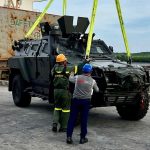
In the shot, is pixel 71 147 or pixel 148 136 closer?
pixel 71 147

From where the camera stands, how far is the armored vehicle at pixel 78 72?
950 cm

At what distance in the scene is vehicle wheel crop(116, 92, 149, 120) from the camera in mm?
10047

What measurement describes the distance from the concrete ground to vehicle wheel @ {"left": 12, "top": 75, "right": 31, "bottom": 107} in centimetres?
37

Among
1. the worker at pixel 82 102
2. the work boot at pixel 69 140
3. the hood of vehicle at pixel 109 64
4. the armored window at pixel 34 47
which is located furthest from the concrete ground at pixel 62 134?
the armored window at pixel 34 47

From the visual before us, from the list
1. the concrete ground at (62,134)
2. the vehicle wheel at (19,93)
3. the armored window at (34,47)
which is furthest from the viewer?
the vehicle wheel at (19,93)

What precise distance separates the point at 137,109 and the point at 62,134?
2328 mm

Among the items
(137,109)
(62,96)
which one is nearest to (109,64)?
(137,109)

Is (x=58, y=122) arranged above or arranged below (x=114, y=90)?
below

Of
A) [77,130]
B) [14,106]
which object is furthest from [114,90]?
[14,106]

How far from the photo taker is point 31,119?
1080 centimetres

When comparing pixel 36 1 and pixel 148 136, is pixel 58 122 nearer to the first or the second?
pixel 148 136

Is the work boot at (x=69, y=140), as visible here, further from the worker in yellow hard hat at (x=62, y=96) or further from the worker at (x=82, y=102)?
the worker in yellow hard hat at (x=62, y=96)

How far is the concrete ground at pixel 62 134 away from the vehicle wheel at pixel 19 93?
374 mm

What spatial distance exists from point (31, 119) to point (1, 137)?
87.2 inches
